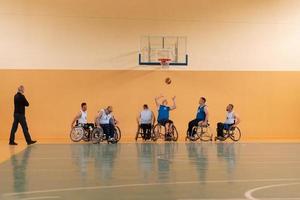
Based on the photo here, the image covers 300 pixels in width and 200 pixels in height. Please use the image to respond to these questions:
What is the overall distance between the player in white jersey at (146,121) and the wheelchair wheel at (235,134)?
89.1 inches

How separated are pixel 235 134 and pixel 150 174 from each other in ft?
27.6

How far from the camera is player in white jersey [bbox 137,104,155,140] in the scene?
14.6 m

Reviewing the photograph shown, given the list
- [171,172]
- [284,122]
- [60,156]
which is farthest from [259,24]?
[171,172]

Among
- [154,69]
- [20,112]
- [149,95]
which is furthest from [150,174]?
[154,69]

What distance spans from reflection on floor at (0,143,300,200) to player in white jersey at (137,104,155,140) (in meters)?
2.84

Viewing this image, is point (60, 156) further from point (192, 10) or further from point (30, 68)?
point (192, 10)

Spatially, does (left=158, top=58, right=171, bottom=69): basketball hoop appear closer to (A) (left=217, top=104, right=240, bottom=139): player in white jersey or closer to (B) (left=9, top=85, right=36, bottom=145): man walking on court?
(A) (left=217, top=104, right=240, bottom=139): player in white jersey

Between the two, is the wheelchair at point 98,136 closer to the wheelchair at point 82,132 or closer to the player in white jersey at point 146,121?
the wheelchair at point 82,132

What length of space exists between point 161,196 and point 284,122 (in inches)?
447

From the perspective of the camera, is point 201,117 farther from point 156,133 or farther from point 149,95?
point 149,95

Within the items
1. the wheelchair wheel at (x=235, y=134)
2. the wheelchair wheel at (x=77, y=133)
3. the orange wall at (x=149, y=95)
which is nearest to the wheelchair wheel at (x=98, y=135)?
the wheelchair wheel at (x=77, y=133)

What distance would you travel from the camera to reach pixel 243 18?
53.3 feet

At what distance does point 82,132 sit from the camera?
1415cm

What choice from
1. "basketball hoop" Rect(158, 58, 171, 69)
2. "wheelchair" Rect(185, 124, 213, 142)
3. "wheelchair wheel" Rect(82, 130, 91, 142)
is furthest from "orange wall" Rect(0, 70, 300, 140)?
"wheelchair wheel" Rect(82, 130, 91, 142)
